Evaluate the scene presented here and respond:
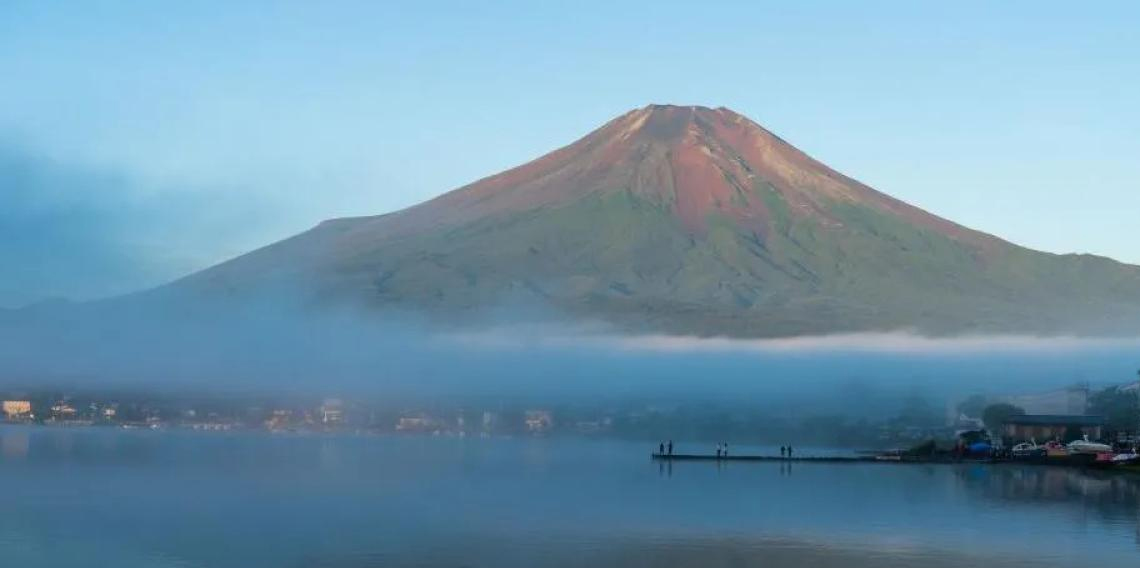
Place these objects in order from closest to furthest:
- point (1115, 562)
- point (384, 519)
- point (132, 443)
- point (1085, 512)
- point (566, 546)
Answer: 1. point (1115, 562)
2. point (566, 546)
3. point (384, 519)
4. point (1085, 512)
5. point (132, 443)

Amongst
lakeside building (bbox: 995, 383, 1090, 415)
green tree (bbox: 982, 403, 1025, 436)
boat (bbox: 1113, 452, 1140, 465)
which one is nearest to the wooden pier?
boat (bbox: 1113, 452, 1140, 465)

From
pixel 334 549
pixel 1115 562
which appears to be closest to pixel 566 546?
pixel 334 549

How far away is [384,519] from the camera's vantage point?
62.2 m

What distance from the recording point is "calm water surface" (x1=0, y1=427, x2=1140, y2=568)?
164 feet

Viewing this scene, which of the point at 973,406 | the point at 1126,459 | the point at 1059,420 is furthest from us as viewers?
the point at 973,406

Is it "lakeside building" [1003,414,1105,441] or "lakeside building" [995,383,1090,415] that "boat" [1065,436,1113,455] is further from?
"lakeside building" [995,383,1090,415]

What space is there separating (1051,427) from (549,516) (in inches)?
3519

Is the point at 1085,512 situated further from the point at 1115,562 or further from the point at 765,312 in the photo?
the point at 765,312

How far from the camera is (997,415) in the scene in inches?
6102

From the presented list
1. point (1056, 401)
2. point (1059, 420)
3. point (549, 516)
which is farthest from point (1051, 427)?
point (549, 516)

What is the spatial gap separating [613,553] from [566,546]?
243cm

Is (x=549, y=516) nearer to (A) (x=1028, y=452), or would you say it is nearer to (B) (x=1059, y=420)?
(A) (x=1028, y=452)

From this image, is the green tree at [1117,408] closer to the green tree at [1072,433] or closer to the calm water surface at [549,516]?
the green tree at [1072,433]

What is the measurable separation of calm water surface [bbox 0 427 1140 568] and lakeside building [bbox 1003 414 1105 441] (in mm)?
29214
